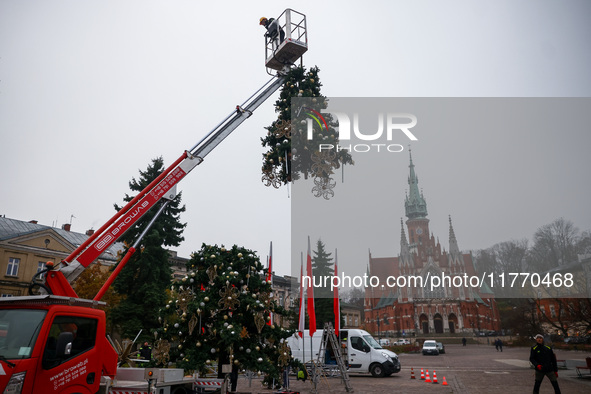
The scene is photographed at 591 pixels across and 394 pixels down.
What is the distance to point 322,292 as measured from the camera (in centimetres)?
5178

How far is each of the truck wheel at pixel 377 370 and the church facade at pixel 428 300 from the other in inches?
2066

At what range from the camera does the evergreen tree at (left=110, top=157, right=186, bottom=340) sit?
85.5 feet

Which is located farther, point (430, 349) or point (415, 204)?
point (415, 204)

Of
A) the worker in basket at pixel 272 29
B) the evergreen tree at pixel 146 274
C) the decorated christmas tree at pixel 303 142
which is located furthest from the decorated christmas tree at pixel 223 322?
the evergreen tree at pixel 146 274

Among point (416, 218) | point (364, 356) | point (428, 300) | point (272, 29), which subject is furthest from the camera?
point (416, 218)

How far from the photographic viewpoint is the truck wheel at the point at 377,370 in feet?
66.5

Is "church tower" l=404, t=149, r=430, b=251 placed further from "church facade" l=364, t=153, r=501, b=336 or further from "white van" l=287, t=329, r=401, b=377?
"white van" l=287, t=329, r=401, b=377

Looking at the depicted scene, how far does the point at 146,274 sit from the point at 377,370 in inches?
638

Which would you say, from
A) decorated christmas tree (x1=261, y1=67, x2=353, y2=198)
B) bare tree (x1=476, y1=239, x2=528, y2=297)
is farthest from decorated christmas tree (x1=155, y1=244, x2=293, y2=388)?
bare tree (x1=476, y1=239, x2=528, y2=297)

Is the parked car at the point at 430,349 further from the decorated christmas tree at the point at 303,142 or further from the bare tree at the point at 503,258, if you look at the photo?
the decorated christmas tree at the point at 303,142

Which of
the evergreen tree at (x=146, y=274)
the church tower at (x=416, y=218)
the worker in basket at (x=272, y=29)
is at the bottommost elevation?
the evergreen tree at (x=146, y=274)

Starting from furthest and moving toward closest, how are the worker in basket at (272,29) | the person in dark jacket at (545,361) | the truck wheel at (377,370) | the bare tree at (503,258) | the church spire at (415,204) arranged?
the church spire at (415,204)
the bare tree at (503,258)
the truck wheel at (377,370)
the worker in basket at (272,29)
the person in dark jacket at (545,361)

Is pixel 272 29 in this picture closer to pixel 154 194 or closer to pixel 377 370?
pixel 154 194

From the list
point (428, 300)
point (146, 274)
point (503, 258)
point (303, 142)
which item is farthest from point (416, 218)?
point (303, 142)
